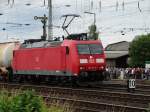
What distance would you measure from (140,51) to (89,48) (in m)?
40.6

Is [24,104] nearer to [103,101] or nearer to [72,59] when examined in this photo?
[103,101]

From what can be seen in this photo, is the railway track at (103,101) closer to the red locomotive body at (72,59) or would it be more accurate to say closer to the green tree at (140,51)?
the red locomotive body at (72,59)

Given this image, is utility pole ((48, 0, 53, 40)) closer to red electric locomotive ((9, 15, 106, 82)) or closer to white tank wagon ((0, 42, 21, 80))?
white tank wagon ((0, 42, 21, 80))

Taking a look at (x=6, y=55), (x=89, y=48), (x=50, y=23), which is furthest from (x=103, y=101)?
(x=50, y=23)

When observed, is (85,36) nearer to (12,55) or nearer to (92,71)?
(92,71)

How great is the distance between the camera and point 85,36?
3145 centimetres

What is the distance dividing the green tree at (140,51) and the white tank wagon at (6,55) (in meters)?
29.3

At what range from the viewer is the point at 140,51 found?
70.2m

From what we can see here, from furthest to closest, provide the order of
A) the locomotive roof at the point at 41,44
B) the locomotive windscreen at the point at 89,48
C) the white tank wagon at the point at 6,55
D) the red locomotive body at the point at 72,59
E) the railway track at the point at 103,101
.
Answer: the white tank wagon at the point at 6,55, the locomotive roof at the point at 41,44, the locomotive windscreen at the point at 89,48, the red locomotive body at the point at 72,59, the railway track at the point at 103,101

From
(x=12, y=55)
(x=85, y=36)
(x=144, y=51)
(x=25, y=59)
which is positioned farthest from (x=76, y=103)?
(x=144, y=51)

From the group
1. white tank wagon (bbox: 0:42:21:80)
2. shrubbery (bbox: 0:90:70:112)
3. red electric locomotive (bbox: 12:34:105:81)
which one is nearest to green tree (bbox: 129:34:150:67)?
white tank wagon (bbox: 0:42:21:80)

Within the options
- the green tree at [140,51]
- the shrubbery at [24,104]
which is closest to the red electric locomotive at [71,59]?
the shrubbery at [24,104]

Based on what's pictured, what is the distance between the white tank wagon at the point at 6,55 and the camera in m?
39.1

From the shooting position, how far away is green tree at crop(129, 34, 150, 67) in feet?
223
